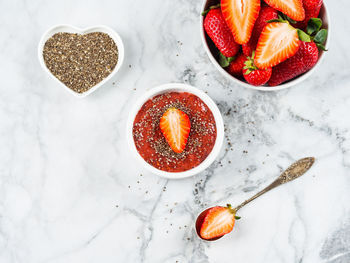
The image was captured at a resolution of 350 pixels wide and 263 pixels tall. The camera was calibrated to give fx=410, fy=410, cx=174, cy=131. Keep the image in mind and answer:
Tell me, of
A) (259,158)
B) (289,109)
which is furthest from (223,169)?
(289,109)

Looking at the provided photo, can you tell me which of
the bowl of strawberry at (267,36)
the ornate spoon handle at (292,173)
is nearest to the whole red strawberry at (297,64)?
the bowl of strawberry at (267,36)

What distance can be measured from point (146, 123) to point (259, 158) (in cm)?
48

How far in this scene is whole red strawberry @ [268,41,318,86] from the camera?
4.22 feet

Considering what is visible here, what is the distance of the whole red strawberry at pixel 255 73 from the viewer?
1.30 metres

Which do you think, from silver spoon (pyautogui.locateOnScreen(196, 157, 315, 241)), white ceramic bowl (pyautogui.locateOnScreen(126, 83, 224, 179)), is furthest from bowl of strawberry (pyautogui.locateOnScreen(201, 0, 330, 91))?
silver spoon (pyautogui.locateOnScreen(196, 157, 315, 241))

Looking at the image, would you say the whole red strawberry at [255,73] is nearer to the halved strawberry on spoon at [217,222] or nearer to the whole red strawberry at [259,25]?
the whole red strawberry at [259,25]

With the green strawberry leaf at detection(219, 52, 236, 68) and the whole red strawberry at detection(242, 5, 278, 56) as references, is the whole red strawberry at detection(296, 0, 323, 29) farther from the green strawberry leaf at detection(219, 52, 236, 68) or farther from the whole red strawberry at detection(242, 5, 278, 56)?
the green strawberry leaf at detection(219, 52, 236, 68)

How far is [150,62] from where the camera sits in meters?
Answer: 1.65

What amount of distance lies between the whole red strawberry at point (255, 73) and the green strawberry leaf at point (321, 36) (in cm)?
18

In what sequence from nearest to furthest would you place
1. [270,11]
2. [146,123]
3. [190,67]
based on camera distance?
1. [270,11]
2. [146,123]
3. [190,67]

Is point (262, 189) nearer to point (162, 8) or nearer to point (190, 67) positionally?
point (190, 67)

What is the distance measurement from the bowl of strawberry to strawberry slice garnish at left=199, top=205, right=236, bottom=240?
493mm

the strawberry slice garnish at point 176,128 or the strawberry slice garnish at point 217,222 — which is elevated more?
the strawberry slice garnish at point 176,128

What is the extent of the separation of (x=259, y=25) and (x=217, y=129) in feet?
1.40
